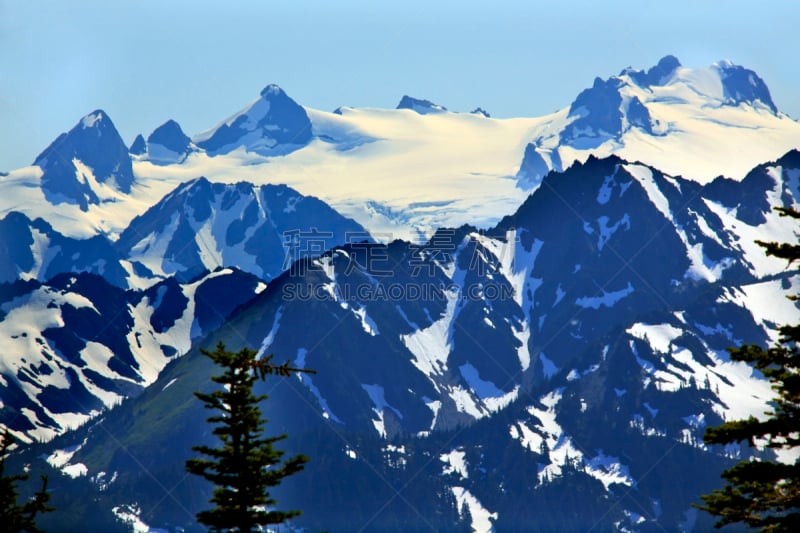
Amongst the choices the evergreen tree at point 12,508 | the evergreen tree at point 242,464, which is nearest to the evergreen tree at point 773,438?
the evergreen tree at point 242,464

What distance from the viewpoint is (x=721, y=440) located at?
6575 centimetres

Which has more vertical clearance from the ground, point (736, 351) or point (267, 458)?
point (736, 351)

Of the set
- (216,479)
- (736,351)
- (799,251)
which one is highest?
(799,251)

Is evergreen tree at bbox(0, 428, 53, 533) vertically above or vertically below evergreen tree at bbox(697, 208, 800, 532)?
below

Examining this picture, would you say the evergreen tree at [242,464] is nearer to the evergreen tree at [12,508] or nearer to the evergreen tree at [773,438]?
the evergreen tree at [12,508]

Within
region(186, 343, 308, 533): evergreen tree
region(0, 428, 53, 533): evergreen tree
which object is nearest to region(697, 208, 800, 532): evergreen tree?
region(186, 343, 308, 533): evergreen tree

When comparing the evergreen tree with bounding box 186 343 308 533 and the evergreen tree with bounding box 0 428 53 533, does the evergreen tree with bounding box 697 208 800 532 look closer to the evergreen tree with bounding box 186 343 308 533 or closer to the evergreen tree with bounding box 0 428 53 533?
the evergreen tree with bounding box 186 343 308 533

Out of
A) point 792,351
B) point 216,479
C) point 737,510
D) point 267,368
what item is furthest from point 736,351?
point 216,479

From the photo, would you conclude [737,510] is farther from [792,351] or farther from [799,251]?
[799,251]

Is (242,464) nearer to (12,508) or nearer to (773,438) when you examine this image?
(12,508)

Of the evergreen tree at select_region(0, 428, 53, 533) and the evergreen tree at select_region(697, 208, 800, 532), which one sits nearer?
the evergreen tree at select_region(697, 208, 800, 532)

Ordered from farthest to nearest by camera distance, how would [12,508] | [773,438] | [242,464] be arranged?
[12,508], [242,464], [773,438]

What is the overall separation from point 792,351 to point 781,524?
25.6ft

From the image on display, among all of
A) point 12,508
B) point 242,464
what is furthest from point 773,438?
point 12,508
